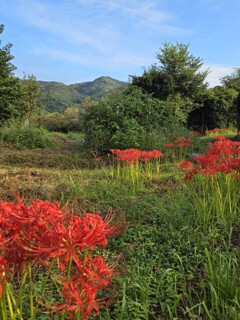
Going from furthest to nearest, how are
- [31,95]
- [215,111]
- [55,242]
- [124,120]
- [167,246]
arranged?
[31,95] < [215,111] < [124,120] < [167,246] < [55,242]

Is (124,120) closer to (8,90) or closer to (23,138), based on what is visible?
(23,138)

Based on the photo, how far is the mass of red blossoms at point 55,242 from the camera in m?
0.92

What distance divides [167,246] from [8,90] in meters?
14.8

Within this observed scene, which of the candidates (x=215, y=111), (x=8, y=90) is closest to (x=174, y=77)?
(x=215, y=111)

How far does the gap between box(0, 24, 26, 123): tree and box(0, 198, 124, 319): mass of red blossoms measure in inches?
615

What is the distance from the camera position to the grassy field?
1.94 meters

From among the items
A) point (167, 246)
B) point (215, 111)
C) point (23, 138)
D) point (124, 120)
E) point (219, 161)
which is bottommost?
point (167, 246)

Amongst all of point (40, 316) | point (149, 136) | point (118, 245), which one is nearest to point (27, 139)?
point (149, 136)

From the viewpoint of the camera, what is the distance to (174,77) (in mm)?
18266

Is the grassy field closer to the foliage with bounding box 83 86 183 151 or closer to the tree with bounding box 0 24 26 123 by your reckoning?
the foliage with bounding box 83 86 183 151

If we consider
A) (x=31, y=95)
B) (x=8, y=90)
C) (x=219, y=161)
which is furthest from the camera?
(x=31, y=95)

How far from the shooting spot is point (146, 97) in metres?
10.6

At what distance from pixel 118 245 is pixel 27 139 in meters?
9.51

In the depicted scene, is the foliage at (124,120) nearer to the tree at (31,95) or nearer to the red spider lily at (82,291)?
the red spider lily at (82,291)
